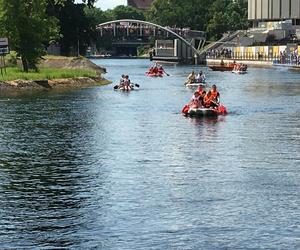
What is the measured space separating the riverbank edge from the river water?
95.1 feet

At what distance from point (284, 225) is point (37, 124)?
30087 millimetres

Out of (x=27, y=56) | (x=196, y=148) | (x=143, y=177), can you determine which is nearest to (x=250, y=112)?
(x=196, y=148)

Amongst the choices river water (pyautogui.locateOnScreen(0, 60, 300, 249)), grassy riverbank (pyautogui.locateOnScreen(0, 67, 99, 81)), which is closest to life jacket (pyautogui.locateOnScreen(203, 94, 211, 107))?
river water (pyautogui.locateOnScreen(0, 60, 300, 249))

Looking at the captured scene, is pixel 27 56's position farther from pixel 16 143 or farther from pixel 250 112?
pixel 16 143

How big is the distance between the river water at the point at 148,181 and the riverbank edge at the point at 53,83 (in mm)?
28975

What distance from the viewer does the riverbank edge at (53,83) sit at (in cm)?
8894

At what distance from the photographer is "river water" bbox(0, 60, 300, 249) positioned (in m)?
24.3

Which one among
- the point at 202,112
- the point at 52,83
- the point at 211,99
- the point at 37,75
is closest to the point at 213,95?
the point at 211,99

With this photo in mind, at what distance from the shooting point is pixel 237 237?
944 inches

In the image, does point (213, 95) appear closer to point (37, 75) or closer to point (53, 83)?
point (53, 83)

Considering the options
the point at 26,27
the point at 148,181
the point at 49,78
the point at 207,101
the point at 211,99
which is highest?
the point at 26,27

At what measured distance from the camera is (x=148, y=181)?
32156mm

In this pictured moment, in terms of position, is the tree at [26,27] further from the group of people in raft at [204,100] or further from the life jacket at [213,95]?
the life jacket at [213,95]

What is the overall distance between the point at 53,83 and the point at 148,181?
6516cm
